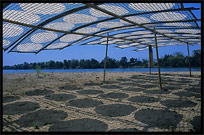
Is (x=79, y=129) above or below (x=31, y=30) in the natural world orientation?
below

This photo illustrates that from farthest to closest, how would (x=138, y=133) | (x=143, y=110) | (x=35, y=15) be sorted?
(x=35, y=15) → (x=143, y=110) → (x=138, y=133)

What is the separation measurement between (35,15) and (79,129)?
8822 mm

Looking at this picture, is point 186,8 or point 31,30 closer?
point 186,8

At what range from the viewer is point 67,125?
5.14 m

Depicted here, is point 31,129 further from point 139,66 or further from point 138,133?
point 139,66

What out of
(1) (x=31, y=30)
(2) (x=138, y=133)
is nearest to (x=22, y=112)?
(2) (x=138, y=133)

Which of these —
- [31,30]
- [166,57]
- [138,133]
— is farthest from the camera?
[166,57]

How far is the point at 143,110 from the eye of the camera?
22.4ft

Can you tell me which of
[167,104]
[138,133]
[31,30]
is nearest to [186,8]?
[167,104]

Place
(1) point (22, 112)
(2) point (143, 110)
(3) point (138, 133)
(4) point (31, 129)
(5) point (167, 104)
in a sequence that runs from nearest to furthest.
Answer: (3) point (138, 133) < (4) point (31, 129) < (1) point (22, 112) < (2) point (143, 110) < (5) point (167, 104)

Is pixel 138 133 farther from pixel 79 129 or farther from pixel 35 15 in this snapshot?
pixel 35 15

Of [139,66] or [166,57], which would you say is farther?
[166,57]

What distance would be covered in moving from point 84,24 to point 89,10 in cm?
357

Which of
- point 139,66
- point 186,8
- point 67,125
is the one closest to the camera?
point 67,125
